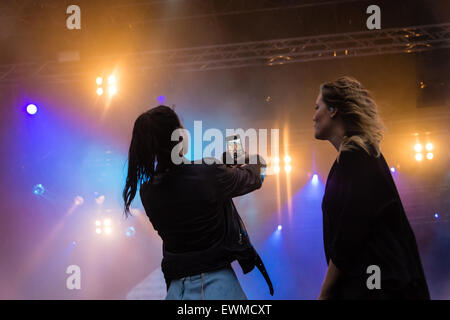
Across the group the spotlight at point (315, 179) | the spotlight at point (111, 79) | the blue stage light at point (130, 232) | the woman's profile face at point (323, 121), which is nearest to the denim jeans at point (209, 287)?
the woman's profile face at point (323, 121)

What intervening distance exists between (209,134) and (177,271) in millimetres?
7201

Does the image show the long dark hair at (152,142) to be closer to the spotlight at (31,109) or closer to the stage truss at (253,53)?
the stage truss at (253,53)

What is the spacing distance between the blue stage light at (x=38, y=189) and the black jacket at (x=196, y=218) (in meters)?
8.30

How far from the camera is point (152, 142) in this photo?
1.89 m

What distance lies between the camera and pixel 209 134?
29.5 ft

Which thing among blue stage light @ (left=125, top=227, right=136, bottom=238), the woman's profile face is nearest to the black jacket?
the woman's profile face

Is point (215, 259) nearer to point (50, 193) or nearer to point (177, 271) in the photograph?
point (177, 271)

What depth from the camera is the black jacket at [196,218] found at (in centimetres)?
184

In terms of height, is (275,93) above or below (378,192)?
above

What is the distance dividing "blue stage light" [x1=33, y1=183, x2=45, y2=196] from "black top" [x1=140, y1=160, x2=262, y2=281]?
328 inches

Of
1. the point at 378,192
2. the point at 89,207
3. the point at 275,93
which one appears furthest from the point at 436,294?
the point at 378,192

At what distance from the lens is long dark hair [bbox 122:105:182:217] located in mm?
1889

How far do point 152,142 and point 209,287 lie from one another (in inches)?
27.8

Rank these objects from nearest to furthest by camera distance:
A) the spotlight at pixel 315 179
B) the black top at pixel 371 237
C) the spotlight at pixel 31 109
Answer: the black top at pixel 371 237
the spotlight at pixel 31 109
the spotlight at pixel 315 179
